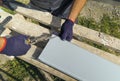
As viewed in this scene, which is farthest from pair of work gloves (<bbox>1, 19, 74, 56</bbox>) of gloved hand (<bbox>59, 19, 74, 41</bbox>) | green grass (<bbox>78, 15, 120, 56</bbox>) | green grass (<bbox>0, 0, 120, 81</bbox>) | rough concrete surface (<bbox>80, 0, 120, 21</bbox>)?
rough concrete surface (<bbox>80, 0, 120, 21</bbox>)

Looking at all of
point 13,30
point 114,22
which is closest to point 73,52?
point 13,30

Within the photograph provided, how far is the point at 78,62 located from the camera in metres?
2.96

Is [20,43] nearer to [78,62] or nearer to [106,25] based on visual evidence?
[78,62]

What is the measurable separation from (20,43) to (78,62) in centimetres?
63

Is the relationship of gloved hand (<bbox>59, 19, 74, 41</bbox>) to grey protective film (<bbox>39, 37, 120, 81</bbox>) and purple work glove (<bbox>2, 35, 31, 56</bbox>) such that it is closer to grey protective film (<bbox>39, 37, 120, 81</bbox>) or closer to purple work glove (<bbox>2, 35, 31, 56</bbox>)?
grey protective film (<bbox>39, 37, 120, 81</bbox>)

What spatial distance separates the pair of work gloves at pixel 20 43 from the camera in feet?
9.78

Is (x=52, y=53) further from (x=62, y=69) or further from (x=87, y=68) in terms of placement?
(x=87, y=68)

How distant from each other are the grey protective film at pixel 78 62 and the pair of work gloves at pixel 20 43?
9 cm

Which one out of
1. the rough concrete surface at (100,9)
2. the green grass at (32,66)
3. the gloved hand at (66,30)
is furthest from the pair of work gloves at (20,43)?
the rough concrete surface at (100,9)

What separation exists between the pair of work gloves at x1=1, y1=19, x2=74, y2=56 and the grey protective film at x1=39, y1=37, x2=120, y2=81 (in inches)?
3.5

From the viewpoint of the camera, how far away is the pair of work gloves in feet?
9.78

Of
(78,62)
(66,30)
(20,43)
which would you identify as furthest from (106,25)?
(20,43)

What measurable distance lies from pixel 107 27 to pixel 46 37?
1.79m

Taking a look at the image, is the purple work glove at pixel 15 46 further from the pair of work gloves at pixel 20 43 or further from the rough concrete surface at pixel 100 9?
the rough concrete surface at pixel 100 9
